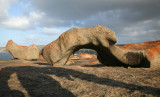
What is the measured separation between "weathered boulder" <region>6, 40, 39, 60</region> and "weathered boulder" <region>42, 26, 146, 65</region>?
33.5 feet

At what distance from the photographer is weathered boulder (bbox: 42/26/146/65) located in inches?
316

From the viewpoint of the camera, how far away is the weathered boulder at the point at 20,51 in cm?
1783

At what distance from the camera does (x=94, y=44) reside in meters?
8.44

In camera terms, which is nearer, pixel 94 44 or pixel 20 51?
pixel 94 44

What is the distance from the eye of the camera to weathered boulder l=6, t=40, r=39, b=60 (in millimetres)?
17828

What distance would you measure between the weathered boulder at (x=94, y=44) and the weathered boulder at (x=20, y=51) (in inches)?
402

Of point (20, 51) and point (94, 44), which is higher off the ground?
point (94, 44)

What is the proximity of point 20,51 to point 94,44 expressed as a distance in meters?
13.5

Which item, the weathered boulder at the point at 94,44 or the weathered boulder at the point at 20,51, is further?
the weathered boulder at the point at 20,51

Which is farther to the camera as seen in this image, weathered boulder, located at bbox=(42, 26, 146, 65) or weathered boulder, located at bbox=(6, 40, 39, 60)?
weathered boulder, located at bbox=(6, 40, 39, 60)

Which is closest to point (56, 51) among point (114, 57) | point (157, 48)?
point (114, 57)

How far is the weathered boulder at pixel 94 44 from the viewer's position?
26.3 ft

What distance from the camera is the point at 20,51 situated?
17.9 metres

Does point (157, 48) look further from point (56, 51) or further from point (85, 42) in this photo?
point (56, 51)
